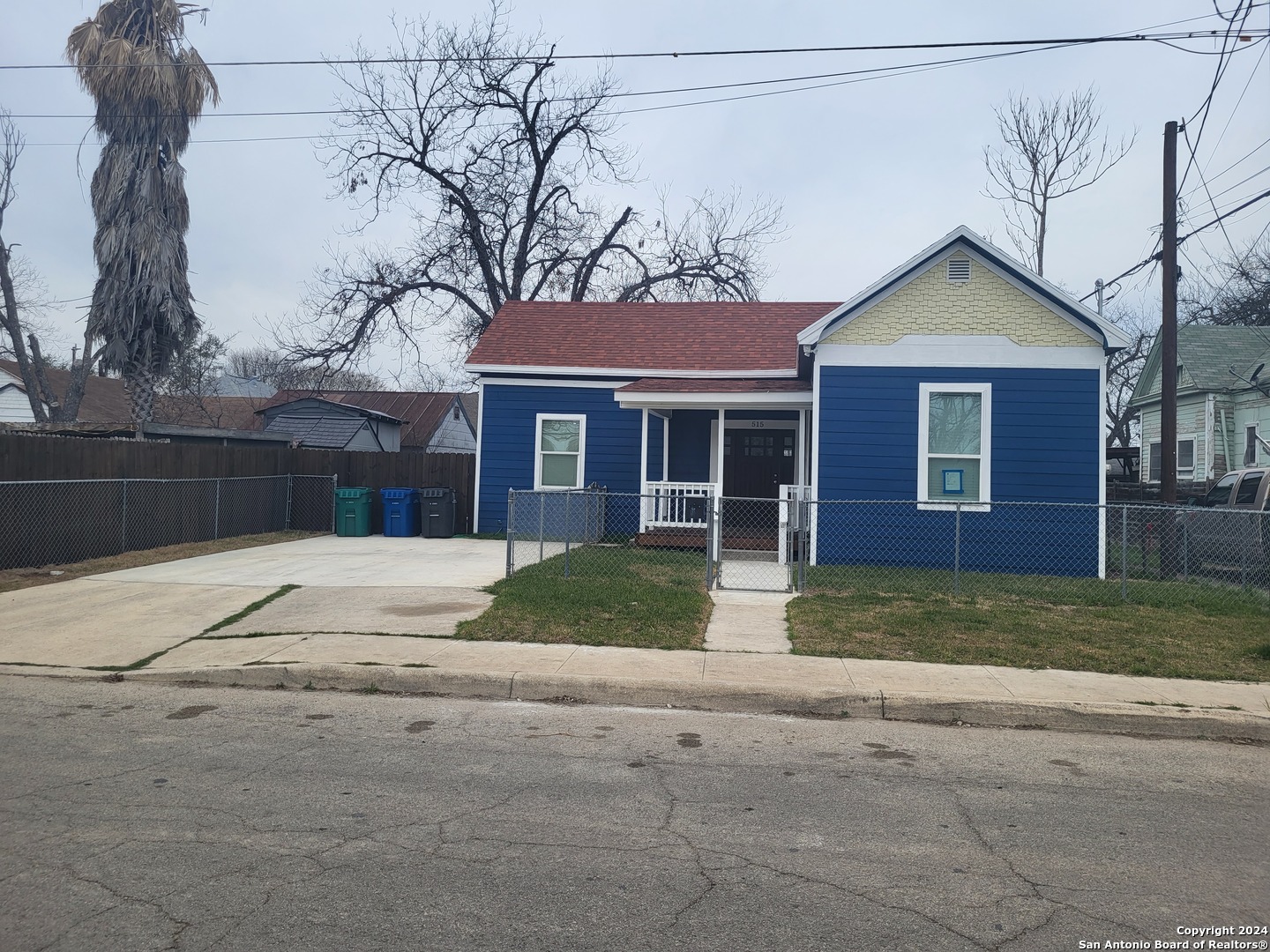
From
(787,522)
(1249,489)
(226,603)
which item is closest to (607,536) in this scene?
(787,522)

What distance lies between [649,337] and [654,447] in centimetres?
277

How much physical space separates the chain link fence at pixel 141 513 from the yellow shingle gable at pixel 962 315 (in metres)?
11.6

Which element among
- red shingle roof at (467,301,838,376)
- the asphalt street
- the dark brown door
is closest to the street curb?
the asphalt street

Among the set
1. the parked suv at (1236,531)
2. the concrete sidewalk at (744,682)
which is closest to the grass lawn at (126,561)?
the concrete sidewalk at (744,682)

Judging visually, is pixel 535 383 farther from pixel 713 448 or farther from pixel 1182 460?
pixel 1182 460

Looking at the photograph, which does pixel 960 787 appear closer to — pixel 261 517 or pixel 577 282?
pixel 261 517

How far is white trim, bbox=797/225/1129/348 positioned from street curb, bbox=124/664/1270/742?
8.47 metres

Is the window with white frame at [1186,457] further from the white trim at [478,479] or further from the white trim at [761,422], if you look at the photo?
the white trim at [478,479]

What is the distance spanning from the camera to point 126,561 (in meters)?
14.5

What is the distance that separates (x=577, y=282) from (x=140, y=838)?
3071 cm

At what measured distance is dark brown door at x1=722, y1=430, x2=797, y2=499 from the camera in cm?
1880

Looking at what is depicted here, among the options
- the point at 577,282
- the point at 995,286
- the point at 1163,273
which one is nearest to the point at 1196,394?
the point at 1163,273

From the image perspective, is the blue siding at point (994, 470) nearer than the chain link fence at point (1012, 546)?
No

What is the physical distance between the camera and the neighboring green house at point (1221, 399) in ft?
86.4
